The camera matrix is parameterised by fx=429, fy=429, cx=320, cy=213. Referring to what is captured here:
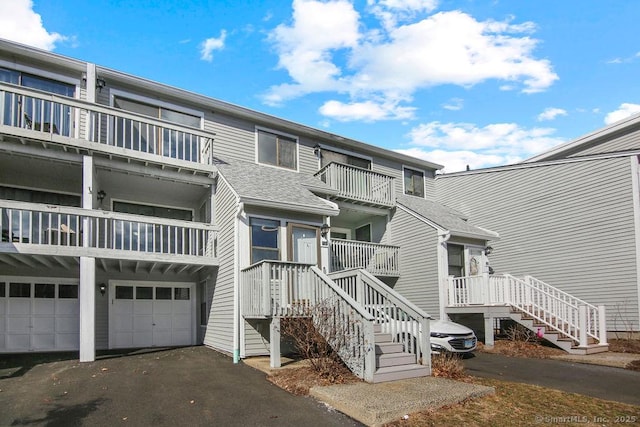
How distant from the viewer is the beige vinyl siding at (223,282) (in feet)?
36.7

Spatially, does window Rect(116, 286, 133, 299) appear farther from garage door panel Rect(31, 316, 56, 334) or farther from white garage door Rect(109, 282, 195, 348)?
garage door panel Rect(31, 316, 56, 334)

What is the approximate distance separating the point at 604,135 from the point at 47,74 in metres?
20.7

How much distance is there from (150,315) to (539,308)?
11.8 metres

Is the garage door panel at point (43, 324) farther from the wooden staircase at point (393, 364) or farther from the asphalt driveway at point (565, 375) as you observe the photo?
the asphalt driveway at point (565, 375)

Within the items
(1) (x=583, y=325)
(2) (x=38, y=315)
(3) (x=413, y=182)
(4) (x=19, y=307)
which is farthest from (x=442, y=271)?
(4) (x=19, y=307)

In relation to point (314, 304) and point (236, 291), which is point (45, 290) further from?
point (314, 304)

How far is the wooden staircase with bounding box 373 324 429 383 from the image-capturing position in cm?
745

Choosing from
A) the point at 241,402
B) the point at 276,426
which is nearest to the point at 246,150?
the point at 241,402

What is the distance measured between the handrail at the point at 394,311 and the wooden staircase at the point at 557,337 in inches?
202

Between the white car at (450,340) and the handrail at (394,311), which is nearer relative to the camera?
the handrail at (394,311)

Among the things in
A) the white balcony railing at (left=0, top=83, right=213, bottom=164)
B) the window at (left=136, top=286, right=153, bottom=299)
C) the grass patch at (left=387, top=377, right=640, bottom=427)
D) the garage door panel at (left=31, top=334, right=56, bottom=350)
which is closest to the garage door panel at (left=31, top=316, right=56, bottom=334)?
the garage door panel at (left=31, top=334, right=56, bottom=350)

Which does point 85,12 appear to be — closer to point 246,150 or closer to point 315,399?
point 246,150

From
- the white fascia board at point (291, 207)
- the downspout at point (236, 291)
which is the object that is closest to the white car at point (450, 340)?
the white fascia board at point (291, 207)

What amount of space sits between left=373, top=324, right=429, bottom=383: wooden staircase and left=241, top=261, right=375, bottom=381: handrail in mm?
312
